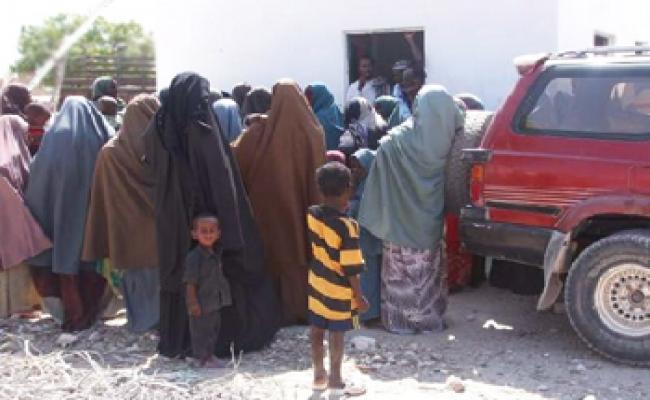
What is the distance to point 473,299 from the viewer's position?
248 inches

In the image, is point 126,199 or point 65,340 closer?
point 126,199

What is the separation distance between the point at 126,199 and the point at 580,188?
2809mm

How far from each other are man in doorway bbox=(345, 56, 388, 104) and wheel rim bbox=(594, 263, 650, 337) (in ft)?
17.1

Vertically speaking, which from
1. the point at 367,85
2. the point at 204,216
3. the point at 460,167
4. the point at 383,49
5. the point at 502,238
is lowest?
the point at 502,238

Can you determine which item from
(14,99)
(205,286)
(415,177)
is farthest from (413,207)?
(14,99)

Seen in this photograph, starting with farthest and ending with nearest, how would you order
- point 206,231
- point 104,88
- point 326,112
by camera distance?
point 104,88 < point 326,112 < point 206,231

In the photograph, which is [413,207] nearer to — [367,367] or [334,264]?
[367,367]

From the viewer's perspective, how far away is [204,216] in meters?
4.70

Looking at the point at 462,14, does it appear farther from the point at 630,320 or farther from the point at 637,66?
the point at 630,320

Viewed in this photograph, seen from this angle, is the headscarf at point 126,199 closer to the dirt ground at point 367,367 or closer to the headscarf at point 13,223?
the headscarf at point 13,223

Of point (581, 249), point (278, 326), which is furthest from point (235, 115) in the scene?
point (581, 249)

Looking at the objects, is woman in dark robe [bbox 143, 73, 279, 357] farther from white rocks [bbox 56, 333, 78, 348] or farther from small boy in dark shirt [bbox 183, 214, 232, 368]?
white rocks [bbox 56, 333, 78, 348]

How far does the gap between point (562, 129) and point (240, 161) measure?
2.07m

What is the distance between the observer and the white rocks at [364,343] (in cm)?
512
